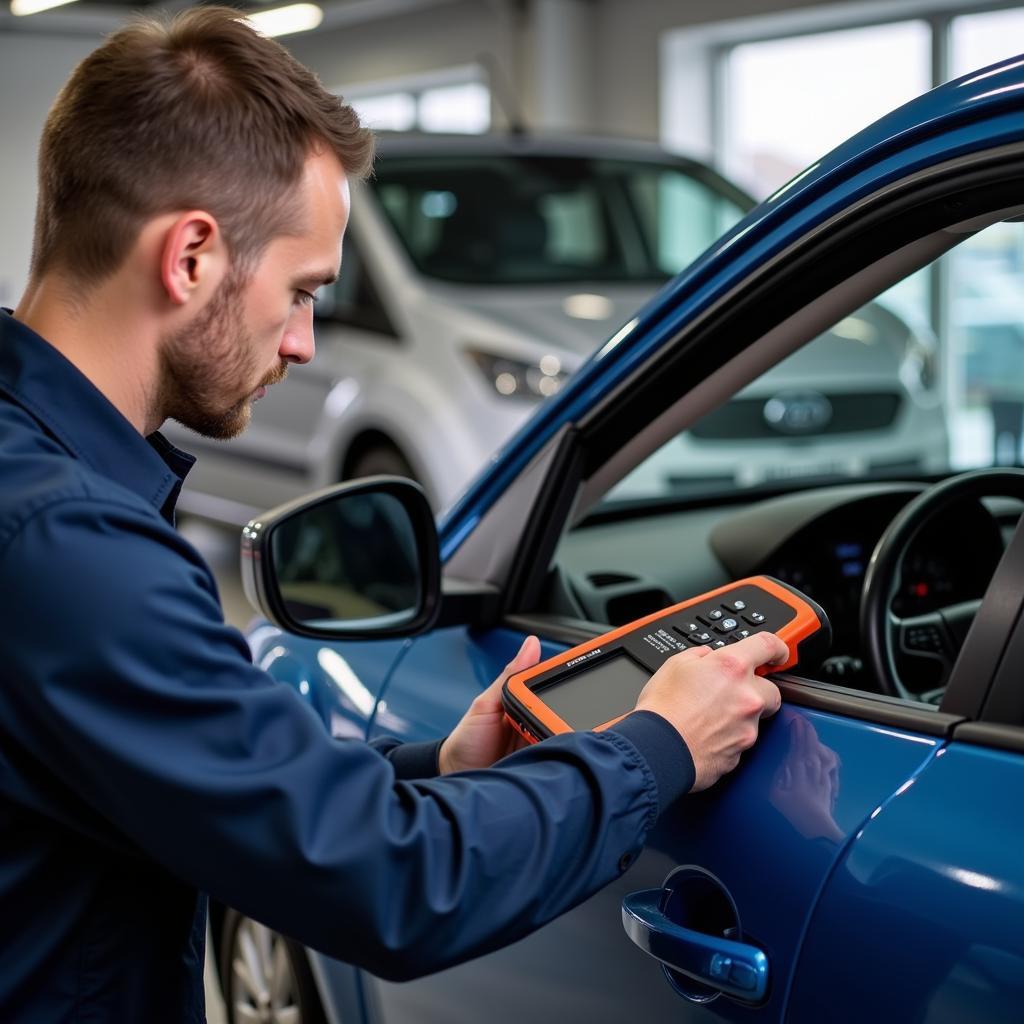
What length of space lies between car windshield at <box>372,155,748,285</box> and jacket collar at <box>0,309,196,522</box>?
13.3 ft

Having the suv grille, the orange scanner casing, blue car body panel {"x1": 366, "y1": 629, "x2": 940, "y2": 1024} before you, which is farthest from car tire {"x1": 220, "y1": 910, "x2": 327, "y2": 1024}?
the suv grille

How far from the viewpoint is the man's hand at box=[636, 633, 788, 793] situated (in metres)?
1.11

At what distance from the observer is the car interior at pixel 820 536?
4.61 ft

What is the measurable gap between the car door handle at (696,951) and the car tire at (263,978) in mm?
728

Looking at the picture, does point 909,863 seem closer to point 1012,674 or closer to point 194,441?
point 1012,674

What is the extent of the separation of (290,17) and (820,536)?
10.1m

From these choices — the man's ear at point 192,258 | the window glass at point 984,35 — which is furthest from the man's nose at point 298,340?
the window glass at point 984,35

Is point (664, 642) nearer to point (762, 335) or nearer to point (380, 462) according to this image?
point (762, 335)

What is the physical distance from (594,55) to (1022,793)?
970 cm

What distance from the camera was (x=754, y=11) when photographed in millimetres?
8891

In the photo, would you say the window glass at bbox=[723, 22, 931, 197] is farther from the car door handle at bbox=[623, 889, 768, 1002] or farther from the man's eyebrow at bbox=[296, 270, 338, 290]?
the car door handle at bbox=[623, 889, 768, 1002]

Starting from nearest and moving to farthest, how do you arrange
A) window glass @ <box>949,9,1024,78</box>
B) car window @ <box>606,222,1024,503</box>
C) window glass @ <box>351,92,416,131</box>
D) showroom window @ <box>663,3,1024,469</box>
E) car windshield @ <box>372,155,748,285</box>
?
1. car window @ <box>606,222,1024,503</box>
2. car windshield @ <box>372,155,748,285</box>
3. window glass @ <box>949,9,1024,78</box>
4. showroom window @ <box>663,3,1024,469</box>
5. window glass @ <box>351,92,416,131</box>

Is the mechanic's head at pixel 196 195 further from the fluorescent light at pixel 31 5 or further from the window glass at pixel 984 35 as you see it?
the fluorescent light at pixel 31 5

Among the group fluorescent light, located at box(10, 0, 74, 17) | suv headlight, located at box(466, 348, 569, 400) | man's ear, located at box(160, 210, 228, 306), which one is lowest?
suv headlight, located at box(466, 348, 569, 400)
